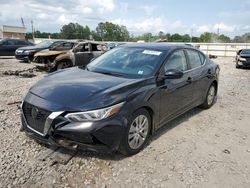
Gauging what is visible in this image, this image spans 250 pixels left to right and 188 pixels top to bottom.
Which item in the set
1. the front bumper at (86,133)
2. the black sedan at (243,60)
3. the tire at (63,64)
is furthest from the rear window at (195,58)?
the black sedan at (243,60)

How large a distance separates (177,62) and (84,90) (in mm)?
2099

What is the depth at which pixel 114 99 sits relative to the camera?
359cm

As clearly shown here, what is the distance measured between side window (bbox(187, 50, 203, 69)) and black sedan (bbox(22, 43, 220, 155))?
14cm

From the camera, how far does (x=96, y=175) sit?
3.45 metres

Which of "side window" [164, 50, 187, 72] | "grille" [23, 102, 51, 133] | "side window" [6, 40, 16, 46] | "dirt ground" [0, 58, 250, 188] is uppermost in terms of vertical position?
"side window" [6, 40, 16, 46]

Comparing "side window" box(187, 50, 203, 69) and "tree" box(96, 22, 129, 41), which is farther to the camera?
"tree" box(96, 22, 129, 41)

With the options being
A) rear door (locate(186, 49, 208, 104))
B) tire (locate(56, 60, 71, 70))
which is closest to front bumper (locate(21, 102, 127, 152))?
rear door (locate(186, 49, 208, 104))

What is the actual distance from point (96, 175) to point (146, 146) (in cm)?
114

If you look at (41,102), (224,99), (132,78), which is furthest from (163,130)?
(224,99)

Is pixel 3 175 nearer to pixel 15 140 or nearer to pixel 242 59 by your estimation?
pixel 15 140

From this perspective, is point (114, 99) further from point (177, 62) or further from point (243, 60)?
point (243, 60)

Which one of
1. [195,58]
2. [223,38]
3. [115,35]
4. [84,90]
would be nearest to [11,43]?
[195,58]

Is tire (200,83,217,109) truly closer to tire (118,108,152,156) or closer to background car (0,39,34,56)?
tire (118,108,152,156)

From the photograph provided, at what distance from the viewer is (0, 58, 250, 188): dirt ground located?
3.36 m
